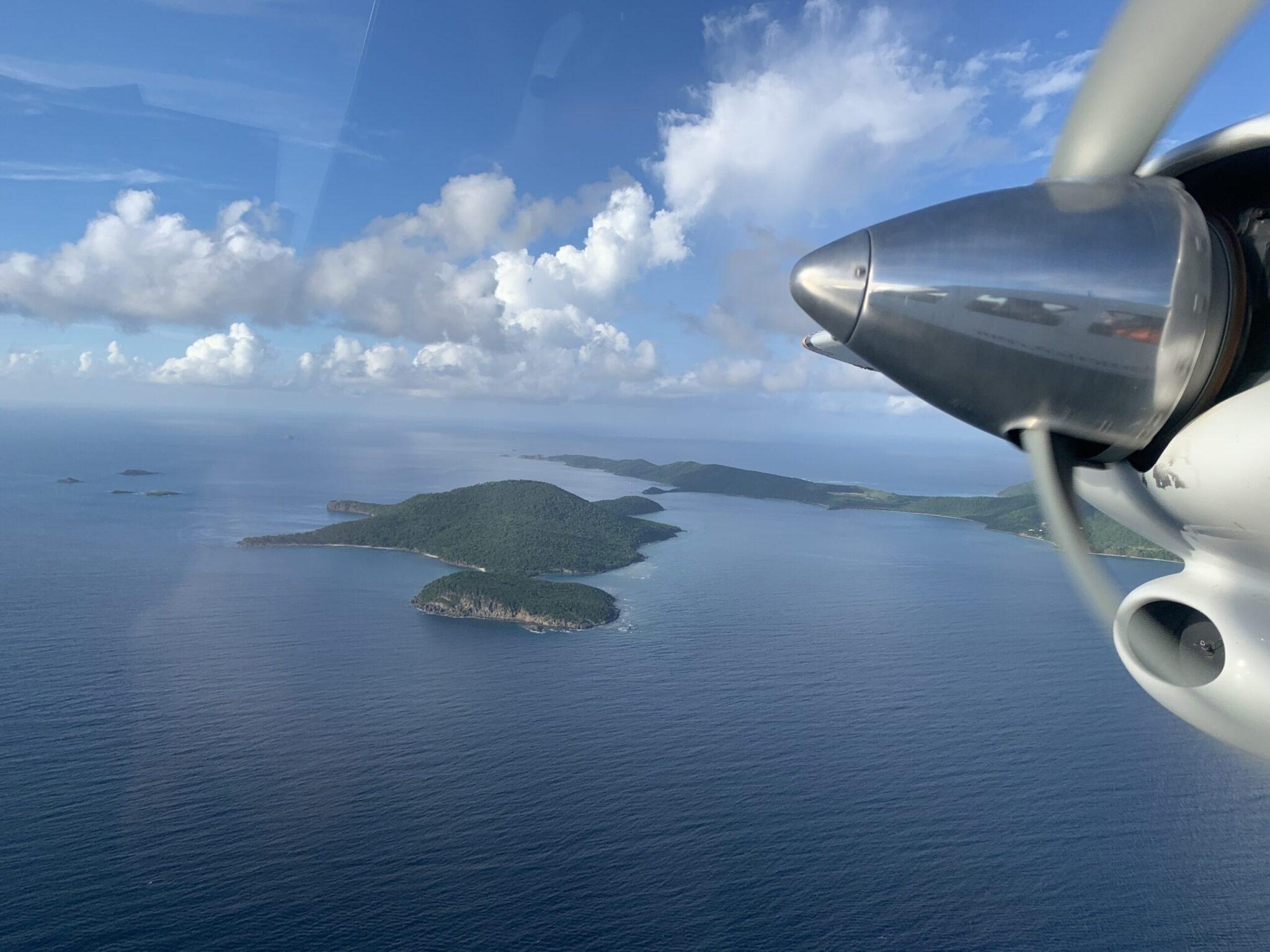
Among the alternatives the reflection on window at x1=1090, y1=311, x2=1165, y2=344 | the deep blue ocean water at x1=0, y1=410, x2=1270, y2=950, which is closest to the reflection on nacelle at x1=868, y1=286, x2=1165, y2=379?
the reflection on window at x1=1090, y1=311, x2=1165, y2=344

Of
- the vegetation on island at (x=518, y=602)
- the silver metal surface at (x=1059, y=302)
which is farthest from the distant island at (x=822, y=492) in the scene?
the silver metal surface at (x=1059, y=302)

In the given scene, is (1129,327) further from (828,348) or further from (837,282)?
(828,348)

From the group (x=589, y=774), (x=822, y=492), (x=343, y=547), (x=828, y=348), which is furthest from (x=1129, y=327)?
(x=822, y=492)

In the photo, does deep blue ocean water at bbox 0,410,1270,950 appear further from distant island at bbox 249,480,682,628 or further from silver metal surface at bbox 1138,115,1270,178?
silver metal surface at bbox 1138,115,1270,178

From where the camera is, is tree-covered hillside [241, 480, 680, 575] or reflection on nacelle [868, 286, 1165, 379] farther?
tree-covered hillside [241, 480, 680, 575]

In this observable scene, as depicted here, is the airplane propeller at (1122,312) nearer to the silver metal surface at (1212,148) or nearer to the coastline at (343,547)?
the silver metal surface at (1212,148)

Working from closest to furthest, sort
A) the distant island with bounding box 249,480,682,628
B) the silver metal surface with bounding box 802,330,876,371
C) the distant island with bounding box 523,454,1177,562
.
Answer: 1. the silver metal surface with bounding box 802,330,876,371
2. the distant island with bounding box 249,480,682,628
3. the distant island with bounding box 523,454,1177,562

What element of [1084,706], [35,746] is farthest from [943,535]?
[35,746]
